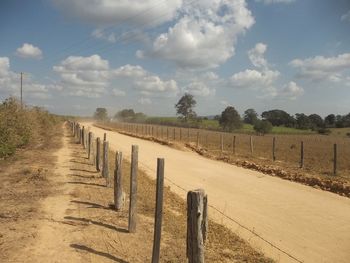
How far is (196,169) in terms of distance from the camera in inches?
818

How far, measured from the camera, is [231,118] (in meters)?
80.4

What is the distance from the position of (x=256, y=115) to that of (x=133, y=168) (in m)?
104

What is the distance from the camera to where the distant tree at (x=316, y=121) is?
103 meters

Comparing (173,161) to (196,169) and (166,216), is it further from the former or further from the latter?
(166,216)

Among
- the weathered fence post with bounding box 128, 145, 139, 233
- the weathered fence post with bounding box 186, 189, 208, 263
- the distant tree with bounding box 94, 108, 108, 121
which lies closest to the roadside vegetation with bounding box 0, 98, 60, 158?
the weathered fence post with bounding box 128, 145, 139, 233

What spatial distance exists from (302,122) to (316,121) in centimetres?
983

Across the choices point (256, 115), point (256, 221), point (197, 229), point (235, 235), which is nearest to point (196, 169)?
point (256, 221)

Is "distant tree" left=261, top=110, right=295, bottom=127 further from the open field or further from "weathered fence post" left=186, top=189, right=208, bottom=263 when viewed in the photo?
"weathered fence post" left=186, top=189, right=208, bottom=263

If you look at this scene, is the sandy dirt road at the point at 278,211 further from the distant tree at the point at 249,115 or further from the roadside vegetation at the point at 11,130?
the distant tree at the point at 249,115

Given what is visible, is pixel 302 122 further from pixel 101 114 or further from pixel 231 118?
pixel 101 114

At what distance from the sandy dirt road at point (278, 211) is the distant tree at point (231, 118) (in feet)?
198

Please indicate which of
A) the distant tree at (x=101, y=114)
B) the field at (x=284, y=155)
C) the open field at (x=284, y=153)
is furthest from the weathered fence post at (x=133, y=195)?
the distant tree at (x=101, y=114)

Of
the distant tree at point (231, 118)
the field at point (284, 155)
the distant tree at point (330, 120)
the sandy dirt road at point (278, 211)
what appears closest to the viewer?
the sandy dirt road at point (278, 211)

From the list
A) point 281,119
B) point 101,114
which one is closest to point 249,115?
point 281,119
